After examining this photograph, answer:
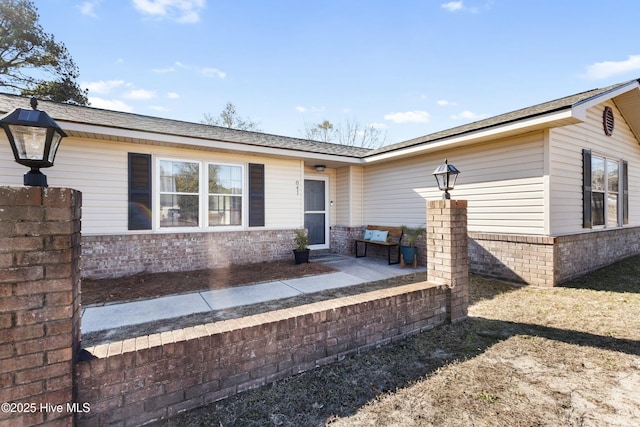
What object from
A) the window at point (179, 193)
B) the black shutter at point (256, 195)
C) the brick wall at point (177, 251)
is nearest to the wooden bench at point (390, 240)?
the brick wall at point (177, 251)

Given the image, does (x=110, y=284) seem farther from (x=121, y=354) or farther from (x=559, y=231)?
(x=559, y=231)

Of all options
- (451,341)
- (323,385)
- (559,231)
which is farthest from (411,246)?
(323,385)

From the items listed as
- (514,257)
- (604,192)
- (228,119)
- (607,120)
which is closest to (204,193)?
(514,257)

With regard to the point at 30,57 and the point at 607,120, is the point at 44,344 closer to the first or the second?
the point at 607,120

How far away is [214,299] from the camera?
4.66 meters

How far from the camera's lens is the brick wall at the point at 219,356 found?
1.81 meters

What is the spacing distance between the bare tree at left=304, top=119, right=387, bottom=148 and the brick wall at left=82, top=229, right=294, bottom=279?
54.2ft

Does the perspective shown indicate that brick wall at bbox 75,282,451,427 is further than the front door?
No

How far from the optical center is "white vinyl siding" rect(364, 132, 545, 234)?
5.62m

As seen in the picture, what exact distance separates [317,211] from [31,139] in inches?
307

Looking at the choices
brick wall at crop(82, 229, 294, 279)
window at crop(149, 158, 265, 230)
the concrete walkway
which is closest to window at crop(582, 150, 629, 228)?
the concrete walkway

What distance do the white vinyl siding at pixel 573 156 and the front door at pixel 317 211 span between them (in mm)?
5932

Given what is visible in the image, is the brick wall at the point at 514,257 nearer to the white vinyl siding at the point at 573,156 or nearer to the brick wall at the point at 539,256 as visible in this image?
the brick wall at the point at 539,256

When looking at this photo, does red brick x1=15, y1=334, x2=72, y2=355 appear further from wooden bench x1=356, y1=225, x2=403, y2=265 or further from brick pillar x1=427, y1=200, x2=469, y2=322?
wooden bench x1=356, y1=225, x2=403, y2=265
